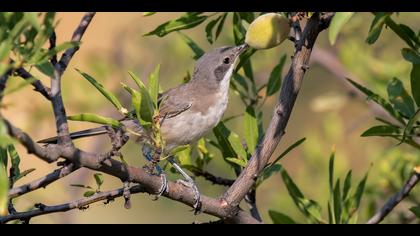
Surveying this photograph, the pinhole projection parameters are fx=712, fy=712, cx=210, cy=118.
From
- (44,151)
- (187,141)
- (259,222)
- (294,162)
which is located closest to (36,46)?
(44,151)

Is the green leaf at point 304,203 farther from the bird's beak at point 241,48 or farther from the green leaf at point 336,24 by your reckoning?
the green leaf at point 336,24

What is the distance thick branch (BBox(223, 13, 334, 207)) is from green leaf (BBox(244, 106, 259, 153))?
1.39ft

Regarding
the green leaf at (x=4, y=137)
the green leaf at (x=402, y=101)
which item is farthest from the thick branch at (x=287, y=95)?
the green leaf at (x=4, y=137)

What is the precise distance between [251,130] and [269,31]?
0.70 metres

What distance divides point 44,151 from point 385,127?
4.61ft

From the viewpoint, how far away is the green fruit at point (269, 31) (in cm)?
237

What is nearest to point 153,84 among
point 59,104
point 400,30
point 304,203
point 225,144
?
point 59,104

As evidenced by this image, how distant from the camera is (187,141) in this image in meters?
3.83

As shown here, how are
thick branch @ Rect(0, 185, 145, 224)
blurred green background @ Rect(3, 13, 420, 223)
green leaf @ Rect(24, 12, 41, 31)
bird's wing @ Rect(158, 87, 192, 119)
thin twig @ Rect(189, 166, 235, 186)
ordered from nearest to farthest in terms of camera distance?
green leaf @ Rect(24, 12, 41, 31)
thick branch @ Rect(0, 185, 145, 224)
thin twig @ Rect(189, 166, 235, 186)
bird's wing @ Rect(158, 87, 192, 119)
blurred green background @ Rect(3, 13, 420, 223)

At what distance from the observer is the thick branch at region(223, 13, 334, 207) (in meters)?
2.37

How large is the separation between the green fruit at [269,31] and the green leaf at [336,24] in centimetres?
42

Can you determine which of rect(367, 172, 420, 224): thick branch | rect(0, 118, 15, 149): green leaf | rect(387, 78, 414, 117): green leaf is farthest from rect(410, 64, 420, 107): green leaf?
rect(0, 118, 15, 149): green leaf

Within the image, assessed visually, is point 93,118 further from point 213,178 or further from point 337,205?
point 337,205

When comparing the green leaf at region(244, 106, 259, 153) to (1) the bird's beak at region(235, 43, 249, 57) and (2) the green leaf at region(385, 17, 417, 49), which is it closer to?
(1) the bird's beak at region(235, 43, 249, 57)
